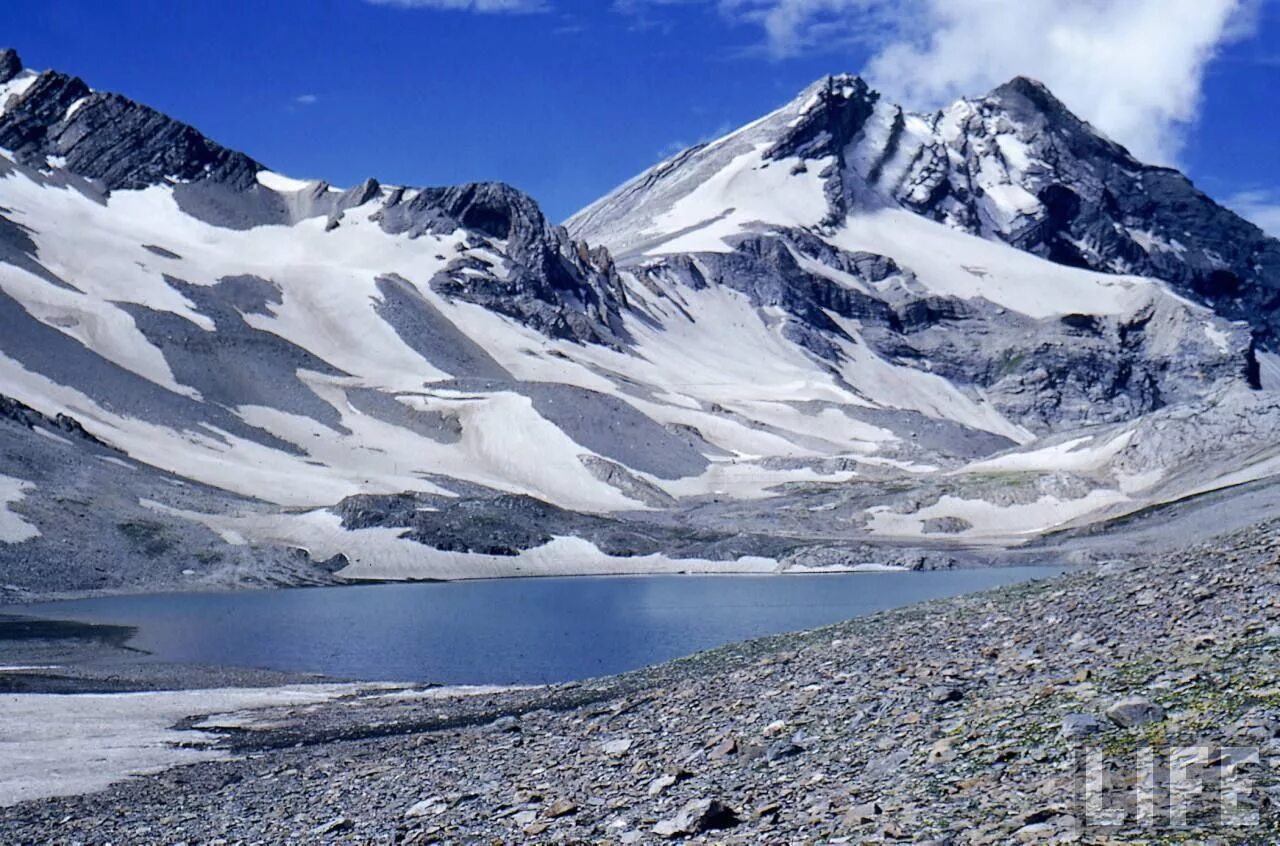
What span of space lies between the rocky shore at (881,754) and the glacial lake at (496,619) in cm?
2064

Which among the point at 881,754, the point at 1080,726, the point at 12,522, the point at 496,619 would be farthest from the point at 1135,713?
the point at 12,522

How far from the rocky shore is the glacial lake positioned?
20.6m

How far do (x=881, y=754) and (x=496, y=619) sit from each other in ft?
187

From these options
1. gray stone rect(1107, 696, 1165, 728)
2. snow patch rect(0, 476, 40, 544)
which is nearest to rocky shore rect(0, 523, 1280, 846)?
gray stone rect(1107, 696, 1165, 728)

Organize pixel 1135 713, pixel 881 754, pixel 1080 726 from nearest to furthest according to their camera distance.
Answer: pixel 1135 713 < pixel 1080 726 < pixel 881 754

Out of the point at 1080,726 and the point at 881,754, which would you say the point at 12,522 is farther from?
the point at 1080,726

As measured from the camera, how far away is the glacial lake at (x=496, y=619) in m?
54.2

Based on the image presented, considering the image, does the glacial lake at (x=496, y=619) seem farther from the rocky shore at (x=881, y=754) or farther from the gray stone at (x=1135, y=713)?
the gray stone at (x=1135, y=713)

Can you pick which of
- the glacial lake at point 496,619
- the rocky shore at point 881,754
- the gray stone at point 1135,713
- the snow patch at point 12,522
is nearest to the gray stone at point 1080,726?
the rocky shore at point 881,754

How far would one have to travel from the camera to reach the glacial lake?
54.2 m

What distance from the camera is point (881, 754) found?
56.2 ft

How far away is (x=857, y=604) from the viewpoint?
72.8 m

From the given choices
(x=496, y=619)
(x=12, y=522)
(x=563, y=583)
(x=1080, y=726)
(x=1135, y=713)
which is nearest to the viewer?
(x=1135, y=713)

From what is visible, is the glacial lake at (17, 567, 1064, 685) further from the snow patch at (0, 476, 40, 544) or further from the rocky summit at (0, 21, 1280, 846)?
the snow patch at (0, 476, 40, 544)
